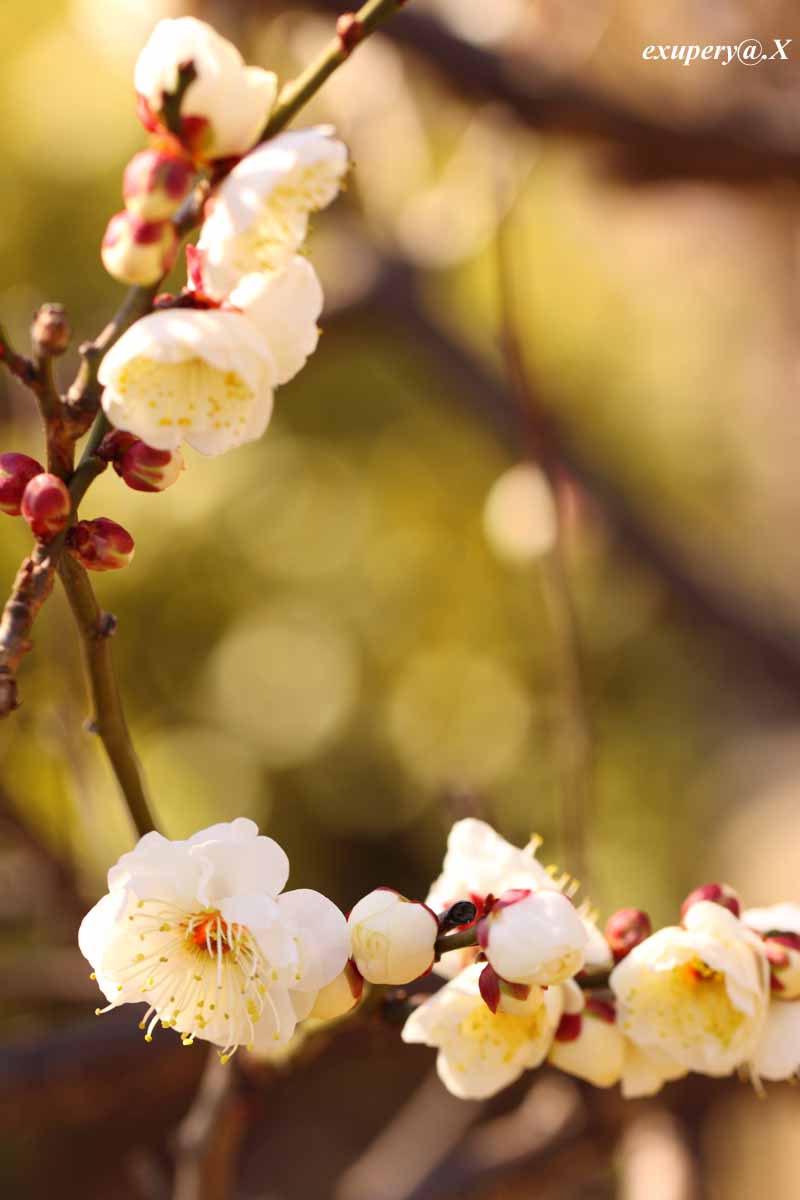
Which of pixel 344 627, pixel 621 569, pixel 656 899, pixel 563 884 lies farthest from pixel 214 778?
pixel 563 884

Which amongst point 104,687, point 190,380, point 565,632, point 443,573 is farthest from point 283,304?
point 443,573

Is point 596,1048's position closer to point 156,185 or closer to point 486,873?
point 486,873

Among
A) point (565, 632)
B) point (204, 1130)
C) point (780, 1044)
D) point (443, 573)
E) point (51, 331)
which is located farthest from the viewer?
point (443, 573)

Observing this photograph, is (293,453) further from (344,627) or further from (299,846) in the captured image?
(299,846)

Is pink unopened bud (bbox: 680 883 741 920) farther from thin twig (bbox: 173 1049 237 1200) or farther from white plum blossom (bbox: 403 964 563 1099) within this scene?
thin twig (bbox: 173 1049 237 1200)

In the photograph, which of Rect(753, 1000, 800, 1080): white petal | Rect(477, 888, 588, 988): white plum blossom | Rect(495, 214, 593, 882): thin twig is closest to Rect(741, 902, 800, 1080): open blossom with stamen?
Rect(753, 1000, 800, 1080): white petal
